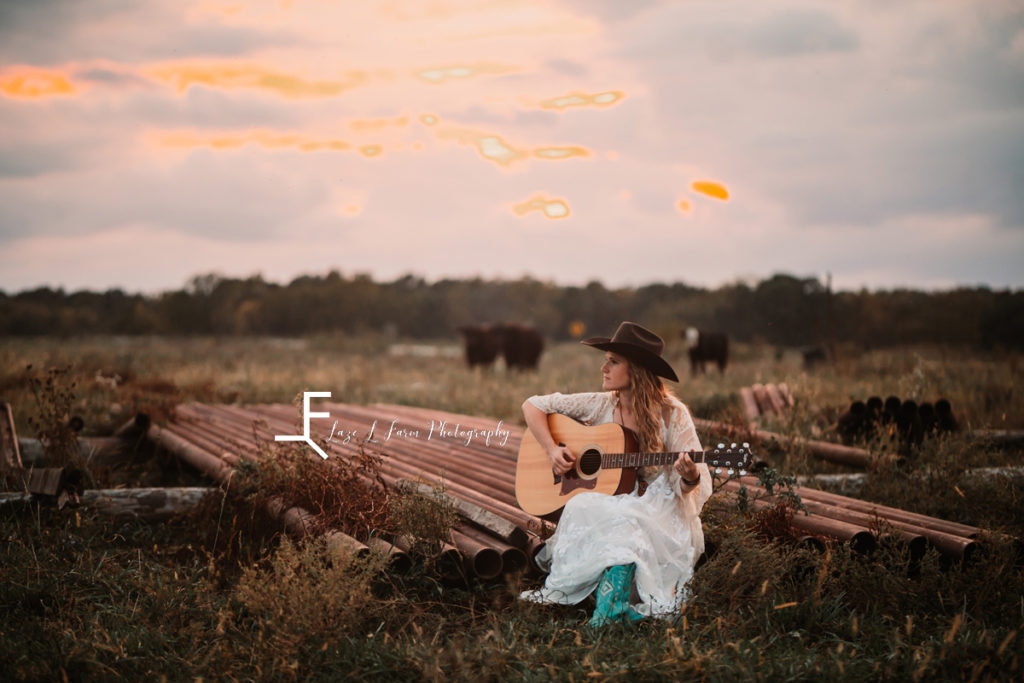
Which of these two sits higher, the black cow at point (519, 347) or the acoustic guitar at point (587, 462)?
the black cow at point (519, 347)

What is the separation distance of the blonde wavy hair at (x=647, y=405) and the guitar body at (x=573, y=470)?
8cm

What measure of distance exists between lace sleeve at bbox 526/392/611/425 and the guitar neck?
0.32 meters

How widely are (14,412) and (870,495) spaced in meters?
9.28

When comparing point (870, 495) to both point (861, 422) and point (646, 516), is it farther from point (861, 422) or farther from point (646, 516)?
point (646, 516)

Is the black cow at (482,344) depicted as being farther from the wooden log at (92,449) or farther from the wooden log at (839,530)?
the wooden log at (839,530)

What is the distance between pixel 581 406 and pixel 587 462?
371mm


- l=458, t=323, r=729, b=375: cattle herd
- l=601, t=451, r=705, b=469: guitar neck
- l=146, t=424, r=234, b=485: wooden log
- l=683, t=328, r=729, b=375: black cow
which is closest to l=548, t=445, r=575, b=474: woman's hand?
l=601, t=451, r=705, b=469: guitar neck

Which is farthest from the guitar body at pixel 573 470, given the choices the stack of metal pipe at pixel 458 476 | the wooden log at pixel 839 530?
the wooden log at pixel 839 530

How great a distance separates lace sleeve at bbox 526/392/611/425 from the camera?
15.4 feet

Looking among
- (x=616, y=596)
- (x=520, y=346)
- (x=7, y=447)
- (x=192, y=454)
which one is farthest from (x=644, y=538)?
(x=520, y=346)

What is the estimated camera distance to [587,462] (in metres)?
4.59

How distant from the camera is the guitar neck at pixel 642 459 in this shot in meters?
4.16

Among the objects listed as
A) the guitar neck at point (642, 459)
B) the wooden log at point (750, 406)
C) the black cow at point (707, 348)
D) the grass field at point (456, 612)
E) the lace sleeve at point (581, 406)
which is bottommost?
the grass field at point (456, 612)

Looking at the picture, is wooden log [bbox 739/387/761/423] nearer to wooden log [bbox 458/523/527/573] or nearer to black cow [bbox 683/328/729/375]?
wooden log [bbox 458/523/527/573]
